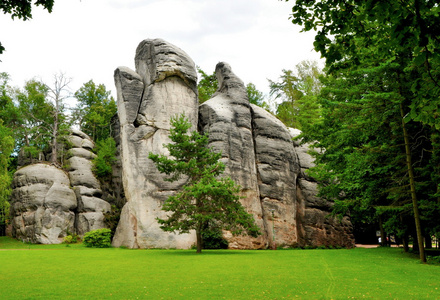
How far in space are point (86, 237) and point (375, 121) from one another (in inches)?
821

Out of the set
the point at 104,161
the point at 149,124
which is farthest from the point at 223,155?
the point at 104,161

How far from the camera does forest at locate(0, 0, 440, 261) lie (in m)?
5.12

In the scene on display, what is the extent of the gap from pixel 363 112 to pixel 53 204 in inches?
1005

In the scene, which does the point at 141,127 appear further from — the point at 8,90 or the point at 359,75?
the point at 8,90

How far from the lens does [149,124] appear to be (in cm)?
2873

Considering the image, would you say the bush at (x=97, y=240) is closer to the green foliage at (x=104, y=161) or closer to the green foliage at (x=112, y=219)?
the green foliage at (x=112, y=219)

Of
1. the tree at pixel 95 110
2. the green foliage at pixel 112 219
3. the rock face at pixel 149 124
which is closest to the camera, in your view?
the rock face at pixel 149 124

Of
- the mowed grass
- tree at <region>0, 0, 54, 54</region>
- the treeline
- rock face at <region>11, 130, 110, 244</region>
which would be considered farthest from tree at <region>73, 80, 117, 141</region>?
tree at <region>0, 0, 54, 54</region>

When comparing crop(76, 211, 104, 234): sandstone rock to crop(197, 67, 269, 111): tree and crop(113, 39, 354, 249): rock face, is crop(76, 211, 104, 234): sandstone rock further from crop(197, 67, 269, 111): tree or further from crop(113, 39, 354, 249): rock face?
crop(197, 67, 269, 111): tree

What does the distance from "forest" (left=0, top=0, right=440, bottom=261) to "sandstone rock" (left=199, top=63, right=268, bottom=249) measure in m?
5.08

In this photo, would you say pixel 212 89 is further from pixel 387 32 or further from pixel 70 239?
pixel 387 32

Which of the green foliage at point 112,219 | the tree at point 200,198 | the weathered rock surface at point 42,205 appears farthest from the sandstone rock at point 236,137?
the weathered rock surface at point 42,205

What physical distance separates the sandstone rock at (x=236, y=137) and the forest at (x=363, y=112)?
16.7ft

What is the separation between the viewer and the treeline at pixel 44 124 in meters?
35.0
